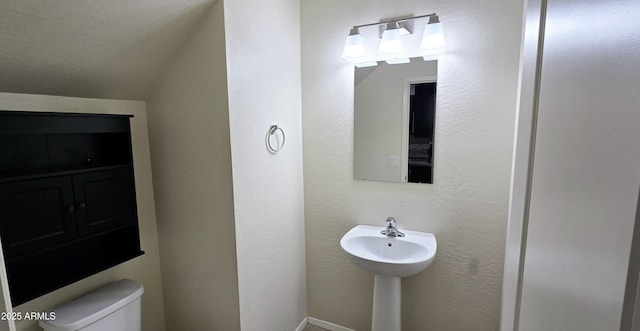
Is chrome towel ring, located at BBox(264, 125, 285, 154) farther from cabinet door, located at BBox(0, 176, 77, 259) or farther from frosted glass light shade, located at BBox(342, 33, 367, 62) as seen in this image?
cabinet door, located at BBox(0, 176, 77, 259)

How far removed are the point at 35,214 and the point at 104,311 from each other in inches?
22.0

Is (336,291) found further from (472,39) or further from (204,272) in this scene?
(472,39)

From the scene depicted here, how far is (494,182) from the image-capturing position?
68.1 inches

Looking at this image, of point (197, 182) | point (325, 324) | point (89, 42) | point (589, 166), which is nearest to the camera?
point (589, 166)

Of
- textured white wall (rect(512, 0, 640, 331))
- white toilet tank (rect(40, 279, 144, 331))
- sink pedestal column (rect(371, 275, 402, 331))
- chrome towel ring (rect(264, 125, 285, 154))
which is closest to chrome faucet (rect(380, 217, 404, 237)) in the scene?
sink pedestal column (rect(371, 275, 402, 331))

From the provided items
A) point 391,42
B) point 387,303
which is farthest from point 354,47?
point 387,303

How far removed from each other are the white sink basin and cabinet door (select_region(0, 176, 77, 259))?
144 cm

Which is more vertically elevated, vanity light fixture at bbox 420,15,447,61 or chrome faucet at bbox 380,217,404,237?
vanity light fixture at bbox 420,15,447,61

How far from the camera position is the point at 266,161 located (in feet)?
5.93

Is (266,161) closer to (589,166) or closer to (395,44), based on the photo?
(395,44)

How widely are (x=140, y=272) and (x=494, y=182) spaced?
2.24m

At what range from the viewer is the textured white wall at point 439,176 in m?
1.68

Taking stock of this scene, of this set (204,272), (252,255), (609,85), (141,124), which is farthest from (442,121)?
(141,124)

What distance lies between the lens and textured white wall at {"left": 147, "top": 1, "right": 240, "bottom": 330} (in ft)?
5.01
